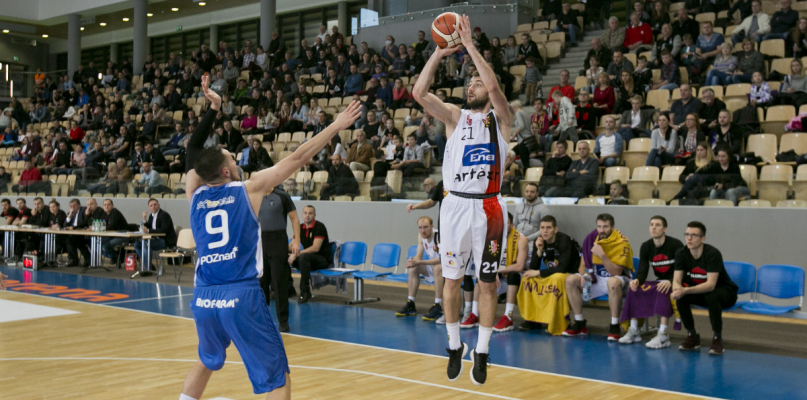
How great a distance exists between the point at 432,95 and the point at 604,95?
Result: 8343mm

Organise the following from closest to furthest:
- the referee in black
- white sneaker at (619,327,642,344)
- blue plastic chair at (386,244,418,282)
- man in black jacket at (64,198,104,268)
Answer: white sneaker at (619,327,642,344) → the referee in black → blue plastic chair at (386,244,418,282) → man in black jacket at (64,198,104,268)

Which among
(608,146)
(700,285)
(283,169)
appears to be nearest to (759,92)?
(608,146)

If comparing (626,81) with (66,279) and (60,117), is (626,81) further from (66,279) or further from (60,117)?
(60,117)

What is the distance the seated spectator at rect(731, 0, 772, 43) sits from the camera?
12414mm

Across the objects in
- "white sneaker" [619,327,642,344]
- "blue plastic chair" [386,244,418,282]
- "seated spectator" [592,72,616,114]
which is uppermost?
"seated spectator" [592,72,616,114]

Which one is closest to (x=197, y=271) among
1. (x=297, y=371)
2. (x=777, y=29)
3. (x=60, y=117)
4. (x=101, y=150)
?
(x=297, y=371)

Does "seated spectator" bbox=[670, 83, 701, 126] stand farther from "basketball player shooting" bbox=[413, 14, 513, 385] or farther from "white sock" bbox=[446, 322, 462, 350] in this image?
"white sock" bbox=[446, 322, 462, 350]

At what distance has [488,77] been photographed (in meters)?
4.62

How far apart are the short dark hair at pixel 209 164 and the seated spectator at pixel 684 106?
28.0 ft

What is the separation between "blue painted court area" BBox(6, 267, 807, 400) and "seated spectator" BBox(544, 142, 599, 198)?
2.62 metres

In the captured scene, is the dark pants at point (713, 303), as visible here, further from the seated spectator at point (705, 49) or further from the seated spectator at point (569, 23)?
the seated spectator at point (569, 23)

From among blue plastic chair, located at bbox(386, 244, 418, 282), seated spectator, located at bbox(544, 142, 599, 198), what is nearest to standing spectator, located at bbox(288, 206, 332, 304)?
blue plastic chair, located at bbox(386, 244, 418, 282)

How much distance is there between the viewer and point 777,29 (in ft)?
40.5

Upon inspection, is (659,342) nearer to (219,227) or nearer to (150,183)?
(219,227)
